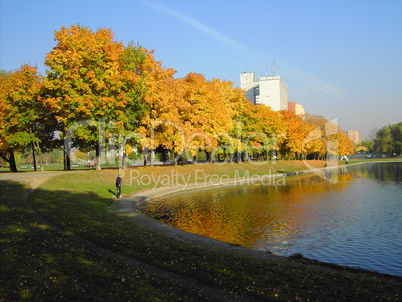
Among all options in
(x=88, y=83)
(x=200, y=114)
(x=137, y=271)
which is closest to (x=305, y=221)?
(x=137, y=271)

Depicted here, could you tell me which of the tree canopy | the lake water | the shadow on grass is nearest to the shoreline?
the lake water

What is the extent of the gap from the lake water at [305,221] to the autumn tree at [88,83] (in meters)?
13.7

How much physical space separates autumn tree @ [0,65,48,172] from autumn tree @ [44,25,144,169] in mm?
4118

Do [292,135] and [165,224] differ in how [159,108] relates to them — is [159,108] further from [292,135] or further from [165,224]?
[292,135]

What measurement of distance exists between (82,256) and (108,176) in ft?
109

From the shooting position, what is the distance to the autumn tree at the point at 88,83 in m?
43.4

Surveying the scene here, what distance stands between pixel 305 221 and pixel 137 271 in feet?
56.7

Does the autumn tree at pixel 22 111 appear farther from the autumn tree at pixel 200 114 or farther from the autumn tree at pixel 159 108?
the autumn tree at pixel 200 114

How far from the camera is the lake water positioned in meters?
18.2

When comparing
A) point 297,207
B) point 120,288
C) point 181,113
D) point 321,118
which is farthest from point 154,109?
point 321,118

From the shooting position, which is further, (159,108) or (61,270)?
(159,108)

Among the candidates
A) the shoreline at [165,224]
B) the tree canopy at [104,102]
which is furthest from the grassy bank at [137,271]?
the tree canopy at [104,102]

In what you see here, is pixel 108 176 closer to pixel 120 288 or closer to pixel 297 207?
pixel 297 207

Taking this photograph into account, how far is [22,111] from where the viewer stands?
4972 centimetres
